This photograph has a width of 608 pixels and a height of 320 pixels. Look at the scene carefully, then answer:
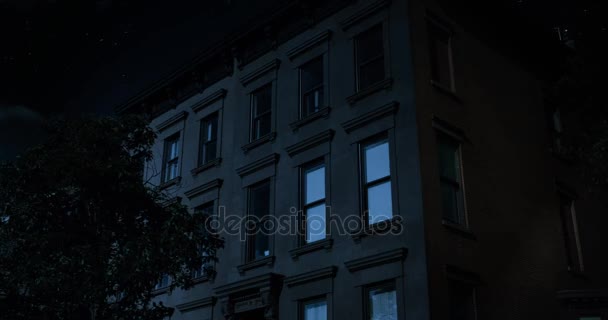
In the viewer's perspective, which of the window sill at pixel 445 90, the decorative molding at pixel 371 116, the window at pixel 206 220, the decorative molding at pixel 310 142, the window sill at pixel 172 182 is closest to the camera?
the decorative molding at pixel 371 116

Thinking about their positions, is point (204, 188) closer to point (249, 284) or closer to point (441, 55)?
point (249, 284)

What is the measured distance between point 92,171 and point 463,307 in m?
9.57

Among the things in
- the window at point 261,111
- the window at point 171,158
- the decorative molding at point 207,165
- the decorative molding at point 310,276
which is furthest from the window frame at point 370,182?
the window at point 171,158

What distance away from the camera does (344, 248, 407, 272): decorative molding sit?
52.4ft

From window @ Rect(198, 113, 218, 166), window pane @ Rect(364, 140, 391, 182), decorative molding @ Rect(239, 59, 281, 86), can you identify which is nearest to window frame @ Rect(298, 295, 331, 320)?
window pane @ Rect(364, 140, 391, 182)

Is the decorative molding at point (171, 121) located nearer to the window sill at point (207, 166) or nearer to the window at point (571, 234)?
the window sill at point (207, 166)

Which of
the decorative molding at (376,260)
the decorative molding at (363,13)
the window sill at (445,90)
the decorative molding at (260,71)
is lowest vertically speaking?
the decorative molding at (376,260)

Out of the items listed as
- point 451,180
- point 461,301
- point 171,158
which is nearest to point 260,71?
point 171,158

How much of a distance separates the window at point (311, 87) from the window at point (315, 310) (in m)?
5.73

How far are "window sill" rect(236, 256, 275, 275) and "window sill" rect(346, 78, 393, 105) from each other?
5.10m

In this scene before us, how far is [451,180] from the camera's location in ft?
57.1

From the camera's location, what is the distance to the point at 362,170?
59.4 feet

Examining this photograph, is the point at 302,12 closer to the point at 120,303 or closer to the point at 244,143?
the point at 244,143

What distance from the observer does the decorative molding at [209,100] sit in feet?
80.6
